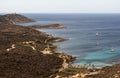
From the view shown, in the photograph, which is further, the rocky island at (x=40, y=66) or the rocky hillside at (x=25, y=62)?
the rocky hillside at (x=25, y=62)

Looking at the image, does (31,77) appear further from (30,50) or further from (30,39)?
(30,39)

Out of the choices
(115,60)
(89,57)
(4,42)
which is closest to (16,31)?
(4,42)

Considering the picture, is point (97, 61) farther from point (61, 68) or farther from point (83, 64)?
point (61, 68)

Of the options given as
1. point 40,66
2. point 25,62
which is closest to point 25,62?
point 25,62

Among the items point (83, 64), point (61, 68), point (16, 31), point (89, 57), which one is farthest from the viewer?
point (16, 31)

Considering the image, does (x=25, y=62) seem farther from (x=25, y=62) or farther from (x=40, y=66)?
(x=40, y=66)

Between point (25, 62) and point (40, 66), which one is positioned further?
point (25, 62)

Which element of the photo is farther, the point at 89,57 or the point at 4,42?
the point at 4,42

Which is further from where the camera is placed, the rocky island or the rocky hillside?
the rocky hillside

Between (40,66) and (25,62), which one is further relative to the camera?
(25,62)

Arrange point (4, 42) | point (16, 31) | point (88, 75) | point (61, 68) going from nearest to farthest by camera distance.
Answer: point (88, 75) → point (61, 68) → point (4, 42) → point (16, 31)

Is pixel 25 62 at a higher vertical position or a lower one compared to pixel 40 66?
higher
